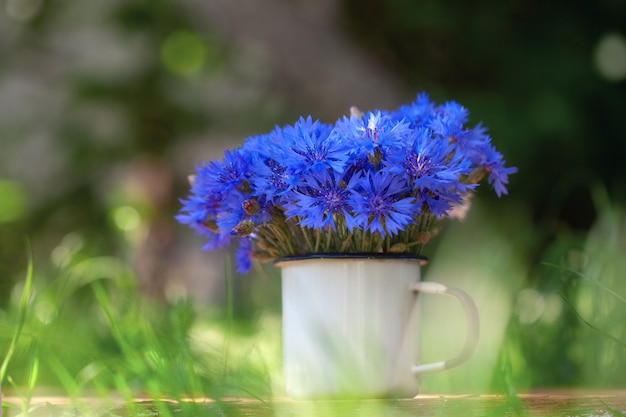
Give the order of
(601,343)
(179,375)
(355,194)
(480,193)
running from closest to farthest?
1. (355,194)
2. (179,375)
3. (601,343)
4. (480,193)

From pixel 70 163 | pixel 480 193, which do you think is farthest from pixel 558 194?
pixel 70 163

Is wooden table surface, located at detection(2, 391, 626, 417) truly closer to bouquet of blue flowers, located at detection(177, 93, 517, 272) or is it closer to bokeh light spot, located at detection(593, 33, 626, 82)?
bouquet of blue flowers, located at detection(177, 93, 517, 272)

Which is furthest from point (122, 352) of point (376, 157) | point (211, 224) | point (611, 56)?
point (611, 56)

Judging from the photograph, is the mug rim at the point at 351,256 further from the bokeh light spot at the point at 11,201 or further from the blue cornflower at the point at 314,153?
the bokeh light spot at the point at 11,201

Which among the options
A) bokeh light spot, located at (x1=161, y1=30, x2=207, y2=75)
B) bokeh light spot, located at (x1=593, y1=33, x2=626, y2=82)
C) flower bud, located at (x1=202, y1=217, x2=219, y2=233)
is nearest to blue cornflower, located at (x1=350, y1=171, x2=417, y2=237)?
flower bud, located at (x1=202, y1=217, x2=219, y2=233)

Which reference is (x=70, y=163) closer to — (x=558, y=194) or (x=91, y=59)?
(x=91, y=59)

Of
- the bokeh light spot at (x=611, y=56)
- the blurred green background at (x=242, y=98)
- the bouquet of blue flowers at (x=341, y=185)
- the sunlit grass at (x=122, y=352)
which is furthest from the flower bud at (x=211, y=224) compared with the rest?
the bokeh light spot at (x=611, y=56)
